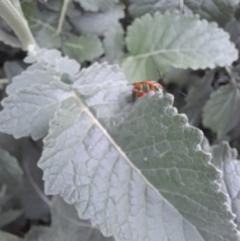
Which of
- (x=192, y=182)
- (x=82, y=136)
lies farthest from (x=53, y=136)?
(x=192, y=182)

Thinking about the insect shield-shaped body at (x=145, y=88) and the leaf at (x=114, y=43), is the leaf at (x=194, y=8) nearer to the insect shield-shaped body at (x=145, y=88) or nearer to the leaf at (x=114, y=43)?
the leaf at (x=114, y=43)

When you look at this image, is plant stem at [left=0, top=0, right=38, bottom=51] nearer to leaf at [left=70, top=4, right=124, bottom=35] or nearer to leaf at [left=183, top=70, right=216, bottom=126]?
leaf at [left=70, top=4, right=124, bottom=35]

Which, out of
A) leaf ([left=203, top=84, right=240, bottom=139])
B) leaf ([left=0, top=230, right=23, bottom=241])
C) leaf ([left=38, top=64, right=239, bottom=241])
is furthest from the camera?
leaf ([left=203, top=84, right=240, bottom=139])

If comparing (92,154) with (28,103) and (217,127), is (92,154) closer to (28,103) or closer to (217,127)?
(28,103)

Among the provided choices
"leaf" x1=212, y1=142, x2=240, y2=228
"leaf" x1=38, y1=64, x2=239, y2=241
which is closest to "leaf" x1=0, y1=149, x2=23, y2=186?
"leaf" x1=38, y1=64, x2=239, y2=241

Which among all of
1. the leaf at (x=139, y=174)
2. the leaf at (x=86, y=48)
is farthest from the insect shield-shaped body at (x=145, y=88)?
the leaf at (x=86, y=48)
